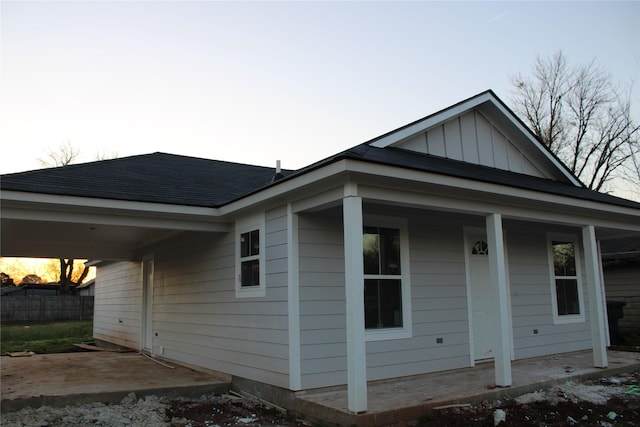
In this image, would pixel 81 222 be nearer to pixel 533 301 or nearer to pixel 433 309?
pixel 433 309

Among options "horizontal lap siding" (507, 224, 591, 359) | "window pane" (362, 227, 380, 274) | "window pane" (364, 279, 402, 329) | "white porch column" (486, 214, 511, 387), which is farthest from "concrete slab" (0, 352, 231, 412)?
"horizontal lap siding" (507, 224, 591, 359)

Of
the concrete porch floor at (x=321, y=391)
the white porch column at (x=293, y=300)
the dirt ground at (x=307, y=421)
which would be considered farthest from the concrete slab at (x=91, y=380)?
the white porch column at (x=293, y=300)

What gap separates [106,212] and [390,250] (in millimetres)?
4056

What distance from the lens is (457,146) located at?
28.8ft

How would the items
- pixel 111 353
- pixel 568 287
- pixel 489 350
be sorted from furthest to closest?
1. pixel 111 353
2. pixel 568 287
3. pixel 489 350

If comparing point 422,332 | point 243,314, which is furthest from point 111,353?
point 422,332

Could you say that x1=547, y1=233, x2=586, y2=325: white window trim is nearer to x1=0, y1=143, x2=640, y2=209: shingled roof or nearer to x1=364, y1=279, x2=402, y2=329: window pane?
x1=0, y1=143, x2=640, y2=209: shingled roof

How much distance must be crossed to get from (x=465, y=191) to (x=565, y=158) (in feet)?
72.5

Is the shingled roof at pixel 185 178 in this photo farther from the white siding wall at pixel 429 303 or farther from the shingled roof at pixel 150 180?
the white siding wall at pixel 429 303

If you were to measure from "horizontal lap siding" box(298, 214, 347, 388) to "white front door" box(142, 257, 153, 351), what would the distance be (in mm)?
5664

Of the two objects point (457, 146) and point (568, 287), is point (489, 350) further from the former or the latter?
point (457, 146)

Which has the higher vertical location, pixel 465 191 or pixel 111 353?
pixel 465 191

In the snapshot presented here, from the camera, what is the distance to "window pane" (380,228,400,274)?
7.10 m

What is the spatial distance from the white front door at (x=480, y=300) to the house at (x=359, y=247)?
0.10 feet
